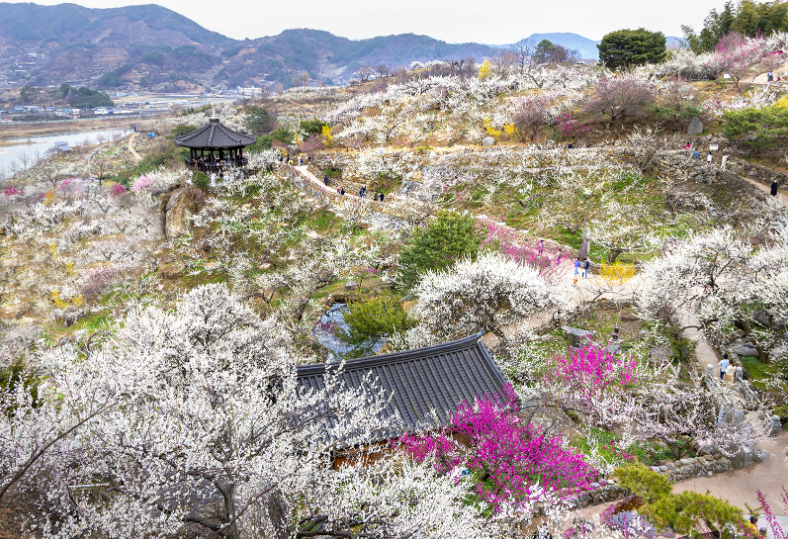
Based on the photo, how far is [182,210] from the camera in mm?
30047

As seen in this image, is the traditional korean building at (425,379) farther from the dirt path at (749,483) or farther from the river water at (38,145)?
the river water at (38,145)

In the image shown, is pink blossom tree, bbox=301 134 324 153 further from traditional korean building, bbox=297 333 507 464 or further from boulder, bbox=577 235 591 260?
traditional korean building, bbox=297 333 507 464

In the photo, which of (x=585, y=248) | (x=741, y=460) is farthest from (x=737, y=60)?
(x=741, y=460)

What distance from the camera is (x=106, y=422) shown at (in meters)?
6.67

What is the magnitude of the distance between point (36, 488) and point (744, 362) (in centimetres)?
1749

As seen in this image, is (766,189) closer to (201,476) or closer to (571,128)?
(571,128)

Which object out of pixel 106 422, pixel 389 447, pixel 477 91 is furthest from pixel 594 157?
pixel 106 422

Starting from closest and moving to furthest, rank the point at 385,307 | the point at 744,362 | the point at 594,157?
the point at 744,362, the point at 385,307, the point at 594,157

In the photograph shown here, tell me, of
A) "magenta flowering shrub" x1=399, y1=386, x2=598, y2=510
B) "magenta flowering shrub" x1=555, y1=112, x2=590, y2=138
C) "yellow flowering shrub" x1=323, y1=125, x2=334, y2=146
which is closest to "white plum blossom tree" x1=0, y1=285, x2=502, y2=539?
"magenta flowering shrub" x1=399, y1=386, x2=598, y2=510

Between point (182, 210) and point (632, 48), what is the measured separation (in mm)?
38071

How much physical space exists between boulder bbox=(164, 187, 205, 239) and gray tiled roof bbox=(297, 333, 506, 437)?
23.4 metres

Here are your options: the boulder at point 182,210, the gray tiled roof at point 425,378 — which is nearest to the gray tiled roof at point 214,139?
the boulder at point 182,210

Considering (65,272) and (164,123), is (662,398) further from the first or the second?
(164,123)

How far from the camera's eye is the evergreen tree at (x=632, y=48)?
37.7 m
